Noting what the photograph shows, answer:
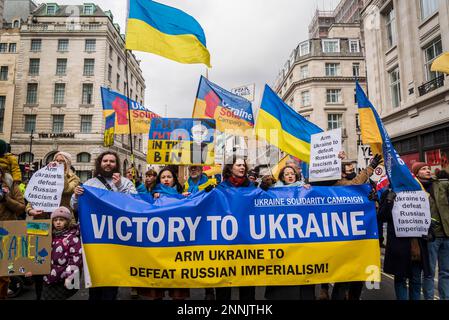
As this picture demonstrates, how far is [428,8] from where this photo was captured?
15844mm

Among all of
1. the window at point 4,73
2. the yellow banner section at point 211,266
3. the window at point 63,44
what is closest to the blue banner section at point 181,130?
the yellow banner section at point 211,266

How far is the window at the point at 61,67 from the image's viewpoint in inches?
1547

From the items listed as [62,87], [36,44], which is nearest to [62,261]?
[62,87]

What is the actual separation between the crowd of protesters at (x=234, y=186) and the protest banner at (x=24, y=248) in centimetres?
9

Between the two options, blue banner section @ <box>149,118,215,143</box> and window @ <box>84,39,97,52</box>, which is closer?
blue banner section @ <box>149,118,215,143</box>

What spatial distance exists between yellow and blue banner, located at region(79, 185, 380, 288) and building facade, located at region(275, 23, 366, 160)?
37994 millimetres

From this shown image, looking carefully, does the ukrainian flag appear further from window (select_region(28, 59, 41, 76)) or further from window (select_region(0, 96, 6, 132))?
window (select_region(0, 96, 6, 132))

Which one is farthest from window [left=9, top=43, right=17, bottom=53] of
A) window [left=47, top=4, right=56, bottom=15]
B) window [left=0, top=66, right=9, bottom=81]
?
window [left=47, top=4, right=56, bottom=15]

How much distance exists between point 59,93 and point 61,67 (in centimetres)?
343

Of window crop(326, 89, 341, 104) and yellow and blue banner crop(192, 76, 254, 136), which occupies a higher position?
window crop(326, 89, 341, 104)

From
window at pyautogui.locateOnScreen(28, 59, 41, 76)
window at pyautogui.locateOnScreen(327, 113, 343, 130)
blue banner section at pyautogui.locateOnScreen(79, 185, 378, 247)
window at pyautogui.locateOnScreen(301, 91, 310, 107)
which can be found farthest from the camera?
Answer: window at pyautogui.locateOnScreen(301, 91, 310, 107)

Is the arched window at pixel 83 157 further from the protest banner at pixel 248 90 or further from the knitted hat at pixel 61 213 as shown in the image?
the knitted hat at pixel 61 213

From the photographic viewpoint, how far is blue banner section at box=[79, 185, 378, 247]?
3527mm

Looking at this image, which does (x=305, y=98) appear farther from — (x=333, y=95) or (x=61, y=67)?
(x=61, y=67)
